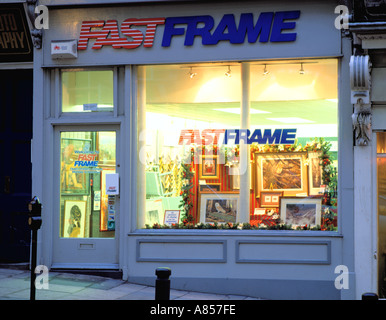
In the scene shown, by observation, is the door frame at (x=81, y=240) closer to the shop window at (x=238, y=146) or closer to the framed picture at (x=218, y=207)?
the shop window at (x=238, y=146)

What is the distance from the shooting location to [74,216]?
11.0m

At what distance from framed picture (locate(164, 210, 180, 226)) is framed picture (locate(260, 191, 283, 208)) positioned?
1.37 meters

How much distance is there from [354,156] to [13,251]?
575cm

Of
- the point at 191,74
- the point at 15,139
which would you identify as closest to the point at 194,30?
the point at 191,74

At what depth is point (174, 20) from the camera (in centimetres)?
1048

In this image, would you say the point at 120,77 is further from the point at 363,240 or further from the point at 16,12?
the point at 363,240

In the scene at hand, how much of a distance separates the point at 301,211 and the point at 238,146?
143 cm

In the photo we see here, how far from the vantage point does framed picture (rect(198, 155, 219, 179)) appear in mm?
10797

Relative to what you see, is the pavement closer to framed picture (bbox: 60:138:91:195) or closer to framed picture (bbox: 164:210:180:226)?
framed picture (bbox: 164:210:180:226)

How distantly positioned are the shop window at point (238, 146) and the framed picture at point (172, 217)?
0.02 meters

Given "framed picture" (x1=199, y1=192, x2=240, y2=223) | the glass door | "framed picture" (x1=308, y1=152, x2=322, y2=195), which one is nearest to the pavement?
the glass door

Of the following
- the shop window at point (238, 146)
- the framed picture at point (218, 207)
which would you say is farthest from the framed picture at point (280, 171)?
the framed picture at point (218, 207)

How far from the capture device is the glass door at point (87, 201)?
35.4ft

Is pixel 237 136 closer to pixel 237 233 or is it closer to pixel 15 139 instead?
pixel 237 233
